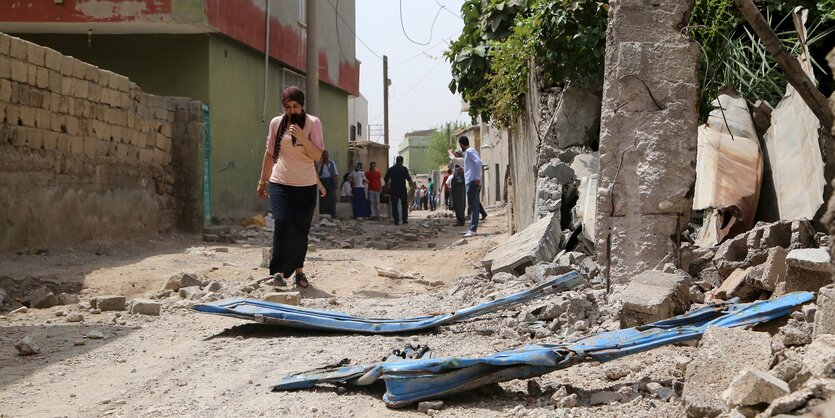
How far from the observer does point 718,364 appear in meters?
2.92

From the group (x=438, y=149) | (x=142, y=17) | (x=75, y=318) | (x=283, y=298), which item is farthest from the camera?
(x=438, y=149)

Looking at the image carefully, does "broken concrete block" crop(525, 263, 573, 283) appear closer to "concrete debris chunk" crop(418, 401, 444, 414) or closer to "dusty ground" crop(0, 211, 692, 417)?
"dusty ground" crop(0, 211, 692, 417)

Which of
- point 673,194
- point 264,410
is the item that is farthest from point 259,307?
point 673,194

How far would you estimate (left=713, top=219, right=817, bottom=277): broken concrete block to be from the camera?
506 centimetres

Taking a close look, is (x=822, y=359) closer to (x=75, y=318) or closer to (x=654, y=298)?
(x=654, y=298)

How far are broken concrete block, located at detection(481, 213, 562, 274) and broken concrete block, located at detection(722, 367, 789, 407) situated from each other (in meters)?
4.14

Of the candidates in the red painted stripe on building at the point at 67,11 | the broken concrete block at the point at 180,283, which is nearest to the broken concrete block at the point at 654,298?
the broken concrete block at the point at 180,283

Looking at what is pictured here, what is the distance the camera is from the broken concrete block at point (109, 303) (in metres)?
5.82

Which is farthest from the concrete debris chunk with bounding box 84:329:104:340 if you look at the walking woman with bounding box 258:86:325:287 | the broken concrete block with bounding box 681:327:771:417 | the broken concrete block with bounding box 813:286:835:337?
the broken concrete block with bounding box 813:286:835:337

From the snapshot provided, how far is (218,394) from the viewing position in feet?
11.7

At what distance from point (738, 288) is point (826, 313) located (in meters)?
1.64

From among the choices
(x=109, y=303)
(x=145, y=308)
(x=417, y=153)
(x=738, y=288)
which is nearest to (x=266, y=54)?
(x=109, y=303)

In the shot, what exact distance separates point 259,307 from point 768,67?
497 cm

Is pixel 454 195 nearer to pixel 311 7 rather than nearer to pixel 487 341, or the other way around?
pixel 311 7
